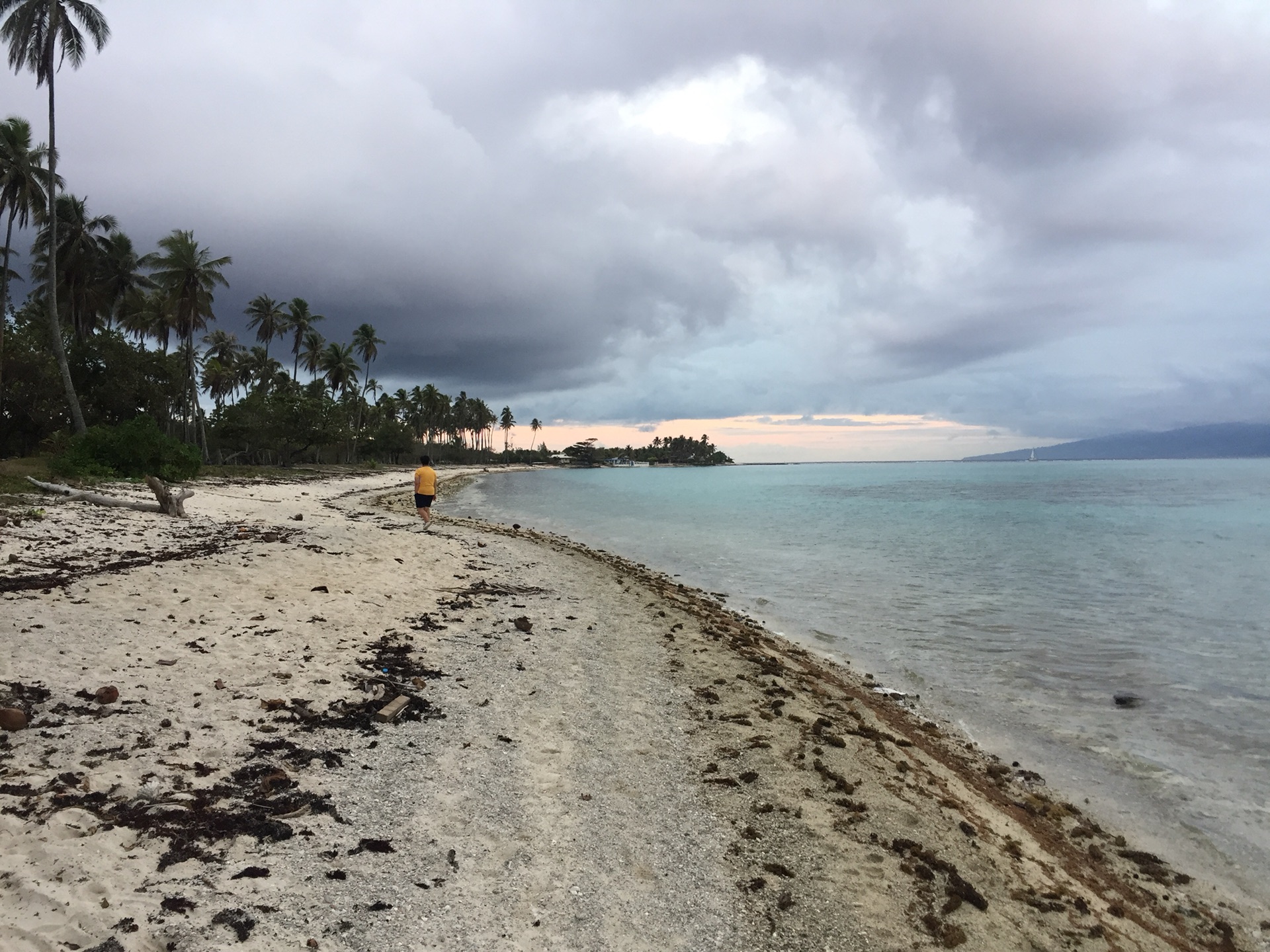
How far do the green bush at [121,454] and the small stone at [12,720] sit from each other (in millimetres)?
21437

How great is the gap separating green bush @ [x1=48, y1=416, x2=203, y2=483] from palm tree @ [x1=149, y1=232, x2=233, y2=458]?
2281cm

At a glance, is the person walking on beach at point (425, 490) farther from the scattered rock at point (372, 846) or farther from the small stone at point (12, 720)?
the scattered rock at point (372, 846)

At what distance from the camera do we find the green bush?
22031 millimetres

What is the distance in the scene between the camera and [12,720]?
458 cm

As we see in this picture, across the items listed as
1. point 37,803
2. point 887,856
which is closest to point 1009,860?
point 887,856

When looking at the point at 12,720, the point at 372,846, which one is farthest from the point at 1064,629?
the point at 12,720

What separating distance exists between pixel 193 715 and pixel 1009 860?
6.47 meters

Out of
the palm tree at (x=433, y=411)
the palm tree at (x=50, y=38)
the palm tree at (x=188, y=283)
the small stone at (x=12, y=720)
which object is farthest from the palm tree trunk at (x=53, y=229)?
the palm tree at (x=433, y=411)

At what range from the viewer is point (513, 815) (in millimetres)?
4492

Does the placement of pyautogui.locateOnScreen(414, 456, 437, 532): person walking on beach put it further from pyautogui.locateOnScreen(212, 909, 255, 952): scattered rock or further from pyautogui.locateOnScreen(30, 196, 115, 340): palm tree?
pyautogui.locateOnScreen(30, 196, 115, 340): palm tree

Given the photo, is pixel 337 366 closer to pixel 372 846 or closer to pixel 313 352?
pixel 313 352

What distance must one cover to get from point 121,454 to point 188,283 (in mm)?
25063

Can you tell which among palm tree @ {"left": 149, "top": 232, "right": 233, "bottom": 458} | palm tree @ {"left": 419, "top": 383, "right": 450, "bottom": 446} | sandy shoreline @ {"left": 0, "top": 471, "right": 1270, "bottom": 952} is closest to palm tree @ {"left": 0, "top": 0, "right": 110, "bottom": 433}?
palm tree @ {"left": 149, "top": 232, "right": 233, "bottom": 458}

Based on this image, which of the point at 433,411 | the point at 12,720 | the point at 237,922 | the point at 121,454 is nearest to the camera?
the point at 237,922
